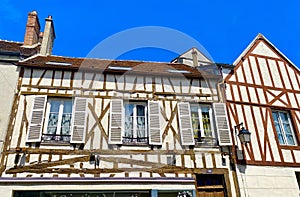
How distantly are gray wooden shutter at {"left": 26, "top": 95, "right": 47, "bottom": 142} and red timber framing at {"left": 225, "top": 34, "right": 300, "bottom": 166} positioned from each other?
450 cm

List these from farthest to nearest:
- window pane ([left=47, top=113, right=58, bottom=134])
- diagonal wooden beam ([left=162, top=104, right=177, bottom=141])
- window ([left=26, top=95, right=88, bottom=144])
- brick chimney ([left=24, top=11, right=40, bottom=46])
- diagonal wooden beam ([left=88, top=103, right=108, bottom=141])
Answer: brick chimney ([left=24, top=11, right=40, bottom=46]) < diagonal wooden beam ([left=162, top=104, right=177, bottom=141]) < diagonal wooden beam ([left=88, top=103, right=108, bottom=141]) < window pane ([left=47, top=113, right=58, bottom=134]) < window ([left=26, top=95, right=88, bottom=144])

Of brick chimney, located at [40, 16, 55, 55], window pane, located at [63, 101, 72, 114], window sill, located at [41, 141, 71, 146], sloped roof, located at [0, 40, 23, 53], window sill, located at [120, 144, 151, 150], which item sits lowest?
window sill, located at [120, 144, 151, 150]

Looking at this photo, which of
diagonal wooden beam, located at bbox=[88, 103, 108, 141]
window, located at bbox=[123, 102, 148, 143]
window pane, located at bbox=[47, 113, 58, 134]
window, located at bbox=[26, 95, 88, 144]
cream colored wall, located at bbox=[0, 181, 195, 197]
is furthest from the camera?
window, located at bbox=[123, 102, 148, 143]

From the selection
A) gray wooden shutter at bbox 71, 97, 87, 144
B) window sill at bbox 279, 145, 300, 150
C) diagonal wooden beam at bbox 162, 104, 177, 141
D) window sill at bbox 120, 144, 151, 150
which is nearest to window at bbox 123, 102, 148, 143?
window sill at bbox 120, 144, 151, 150

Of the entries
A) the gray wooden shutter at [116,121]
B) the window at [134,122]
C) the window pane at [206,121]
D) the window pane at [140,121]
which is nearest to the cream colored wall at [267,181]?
the window pane at [206,121]

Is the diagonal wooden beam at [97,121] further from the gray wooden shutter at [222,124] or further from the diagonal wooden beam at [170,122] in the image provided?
the gray wooden shutter at [222,124]

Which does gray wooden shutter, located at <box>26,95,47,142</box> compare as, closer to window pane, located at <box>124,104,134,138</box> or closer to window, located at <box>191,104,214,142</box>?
window pane, located at <box>124,104,134,138</box>

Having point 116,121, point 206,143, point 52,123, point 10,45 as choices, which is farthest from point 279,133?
point 10,45

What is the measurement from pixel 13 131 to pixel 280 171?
620cm

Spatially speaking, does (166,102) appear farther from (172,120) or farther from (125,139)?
(125,139)

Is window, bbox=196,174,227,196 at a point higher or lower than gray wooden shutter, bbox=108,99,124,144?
lower

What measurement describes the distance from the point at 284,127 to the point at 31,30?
7447 mm

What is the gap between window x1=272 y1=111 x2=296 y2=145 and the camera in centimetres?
722

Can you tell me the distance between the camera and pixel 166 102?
22.6 ft
